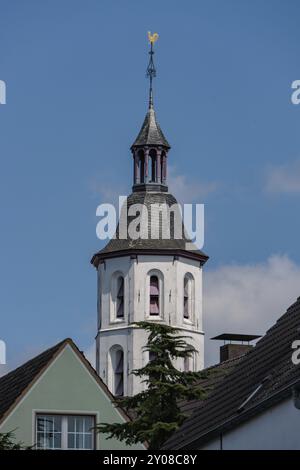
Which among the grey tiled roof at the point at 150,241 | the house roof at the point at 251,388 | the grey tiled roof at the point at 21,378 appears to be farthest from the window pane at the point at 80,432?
the grey tiled roof at the point at 150,241

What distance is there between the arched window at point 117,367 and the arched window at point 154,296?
9.54 feet

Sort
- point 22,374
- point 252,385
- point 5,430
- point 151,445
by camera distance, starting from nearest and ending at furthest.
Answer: point 252,385 < point 151,445 < point 5,430 < point 22,374

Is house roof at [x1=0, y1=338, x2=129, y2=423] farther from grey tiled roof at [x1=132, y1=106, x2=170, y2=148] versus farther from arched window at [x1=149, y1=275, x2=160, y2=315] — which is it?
grey tiled roof at [x1=132, y1=106, x2=170, y2=148]

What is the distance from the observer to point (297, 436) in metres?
24.6

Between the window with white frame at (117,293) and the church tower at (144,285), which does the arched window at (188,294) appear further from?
the window with white frame at (117,293)

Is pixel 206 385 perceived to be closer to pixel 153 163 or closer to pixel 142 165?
pixel 142 165

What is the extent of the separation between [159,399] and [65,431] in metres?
4.82

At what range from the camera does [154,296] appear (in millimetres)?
98500

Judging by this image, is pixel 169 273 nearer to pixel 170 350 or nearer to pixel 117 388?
pixel 117 388

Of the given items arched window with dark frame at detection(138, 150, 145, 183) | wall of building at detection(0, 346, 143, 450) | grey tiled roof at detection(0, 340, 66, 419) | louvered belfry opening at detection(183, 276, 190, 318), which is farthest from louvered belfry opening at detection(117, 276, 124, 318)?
wall of building at detection(0, 346, 143, 450)

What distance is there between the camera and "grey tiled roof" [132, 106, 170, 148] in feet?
331

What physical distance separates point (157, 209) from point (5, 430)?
205ft
